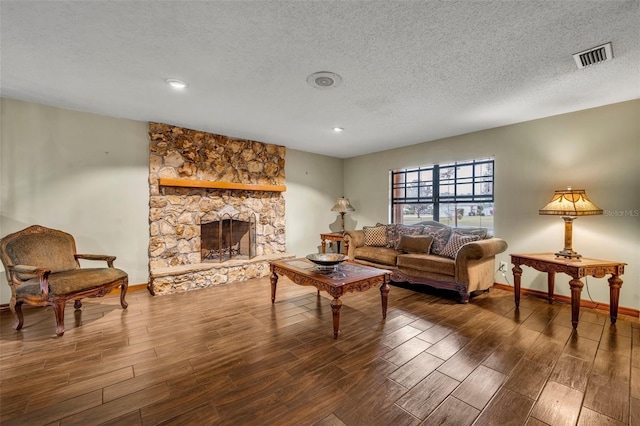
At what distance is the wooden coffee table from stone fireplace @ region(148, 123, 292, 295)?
4.85 feet

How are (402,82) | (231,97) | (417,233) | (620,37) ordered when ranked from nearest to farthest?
(620,37) < (402,82) < (231,97) < (417,233)

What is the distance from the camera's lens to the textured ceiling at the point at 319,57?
162cm

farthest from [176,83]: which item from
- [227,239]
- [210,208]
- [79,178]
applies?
[227,239]

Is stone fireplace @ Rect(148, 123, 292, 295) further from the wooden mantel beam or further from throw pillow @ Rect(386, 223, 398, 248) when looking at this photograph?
throw pillow @ Rect(386, 223, 398, 248)

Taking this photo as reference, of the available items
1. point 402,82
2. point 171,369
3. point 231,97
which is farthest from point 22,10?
point 402,82

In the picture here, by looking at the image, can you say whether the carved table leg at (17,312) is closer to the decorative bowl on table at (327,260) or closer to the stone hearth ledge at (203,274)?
the stone hearth ledge at (203,274)

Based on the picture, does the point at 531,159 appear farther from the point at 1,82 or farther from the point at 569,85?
the point at 1,82

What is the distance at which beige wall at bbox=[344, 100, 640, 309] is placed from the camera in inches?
114

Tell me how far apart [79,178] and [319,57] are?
3280 millimetres

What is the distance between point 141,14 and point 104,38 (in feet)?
1.53

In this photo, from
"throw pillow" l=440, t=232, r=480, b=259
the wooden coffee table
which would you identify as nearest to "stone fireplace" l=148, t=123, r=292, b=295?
the wooden coffee table

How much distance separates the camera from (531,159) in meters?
3.53

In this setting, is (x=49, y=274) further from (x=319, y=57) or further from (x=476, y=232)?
(x=476, y=232)

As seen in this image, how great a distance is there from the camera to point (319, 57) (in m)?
2.07
